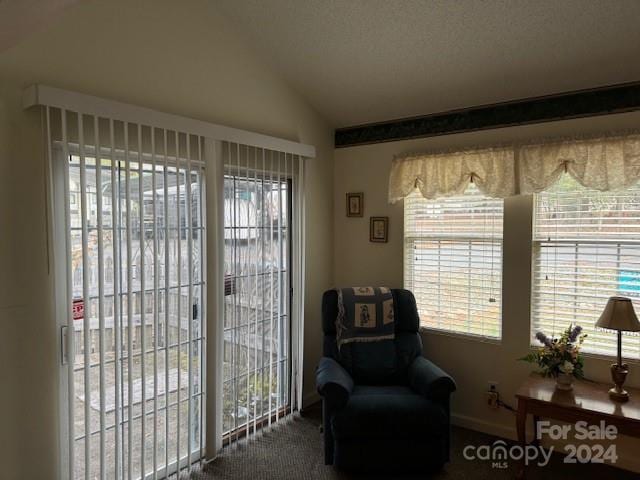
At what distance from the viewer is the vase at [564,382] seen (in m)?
2.60

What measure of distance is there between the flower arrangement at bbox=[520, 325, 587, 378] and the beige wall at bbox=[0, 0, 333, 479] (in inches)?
99.5

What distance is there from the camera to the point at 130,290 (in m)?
2.32

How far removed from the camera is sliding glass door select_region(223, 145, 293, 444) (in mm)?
2941

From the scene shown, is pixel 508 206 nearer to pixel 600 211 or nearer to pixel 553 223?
pixel 553 223

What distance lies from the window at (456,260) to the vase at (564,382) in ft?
1.88

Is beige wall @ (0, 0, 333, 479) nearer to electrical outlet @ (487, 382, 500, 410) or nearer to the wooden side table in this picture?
the wooden side table

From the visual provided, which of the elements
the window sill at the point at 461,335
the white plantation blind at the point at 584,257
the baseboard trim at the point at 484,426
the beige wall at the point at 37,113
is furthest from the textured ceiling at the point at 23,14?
the baseboard trim at the point at 484,426

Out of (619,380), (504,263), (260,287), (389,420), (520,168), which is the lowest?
(389,420)

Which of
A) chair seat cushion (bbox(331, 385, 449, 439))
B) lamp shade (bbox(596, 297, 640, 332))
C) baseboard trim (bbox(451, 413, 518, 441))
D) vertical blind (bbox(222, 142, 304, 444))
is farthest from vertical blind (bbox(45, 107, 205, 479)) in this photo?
lamp shade (bbox(596, 297, 640, 332))

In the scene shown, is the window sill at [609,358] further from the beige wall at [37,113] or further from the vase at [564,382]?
the beige wall at [37,113]

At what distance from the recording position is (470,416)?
10.9ft

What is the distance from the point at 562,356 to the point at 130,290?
2.53 meters

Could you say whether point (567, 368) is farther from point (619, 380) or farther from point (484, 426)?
point (484, 426)

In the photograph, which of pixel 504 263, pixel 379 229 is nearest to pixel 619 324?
pixel 504 263
